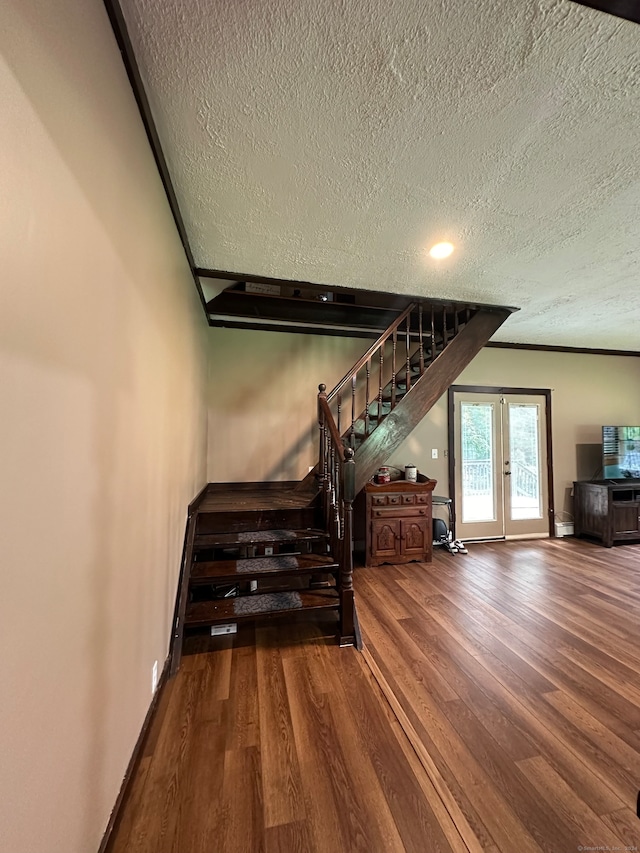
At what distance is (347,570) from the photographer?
2.33m

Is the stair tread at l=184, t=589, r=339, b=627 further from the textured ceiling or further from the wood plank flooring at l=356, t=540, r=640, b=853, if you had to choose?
the textured ceiling

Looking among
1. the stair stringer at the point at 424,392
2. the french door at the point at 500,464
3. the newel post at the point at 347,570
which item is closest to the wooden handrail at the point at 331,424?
the newel post at the point at 347,570

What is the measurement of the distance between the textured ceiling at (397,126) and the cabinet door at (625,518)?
3.47 m

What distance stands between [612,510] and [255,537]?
15.7 feet

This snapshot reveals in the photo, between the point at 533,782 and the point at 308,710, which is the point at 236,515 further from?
the point at 533,782

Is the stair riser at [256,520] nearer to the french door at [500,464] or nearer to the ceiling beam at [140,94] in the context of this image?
the ceiling beam at [140,94]

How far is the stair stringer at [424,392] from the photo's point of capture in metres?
3.20

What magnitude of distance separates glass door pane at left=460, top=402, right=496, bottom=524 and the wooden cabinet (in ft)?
3.46

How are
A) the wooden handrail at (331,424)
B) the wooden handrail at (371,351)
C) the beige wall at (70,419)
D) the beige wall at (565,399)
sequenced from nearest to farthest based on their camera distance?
1. the beige wall at (70,419)
2. the wooden handrail at (331,424)
3. the wooden handrail at (371,351)
4. the beige wall at (565,399)

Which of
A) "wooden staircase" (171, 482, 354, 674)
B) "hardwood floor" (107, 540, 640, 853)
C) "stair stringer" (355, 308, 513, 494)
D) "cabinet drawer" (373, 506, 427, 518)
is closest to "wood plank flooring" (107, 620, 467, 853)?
"hardwood floor" (107, 540, 640, 853)

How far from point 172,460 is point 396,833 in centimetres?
193

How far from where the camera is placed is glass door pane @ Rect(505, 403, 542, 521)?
15.5 feet

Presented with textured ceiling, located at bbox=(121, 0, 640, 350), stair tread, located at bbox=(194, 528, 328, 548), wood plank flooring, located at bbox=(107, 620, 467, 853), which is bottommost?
wood plank flooring, located at bbox=(107, 620, 467, 853)

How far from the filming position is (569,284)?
2.91m
